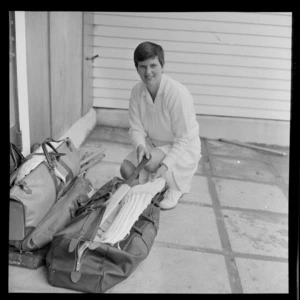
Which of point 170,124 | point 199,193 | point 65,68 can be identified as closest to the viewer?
point 170,124

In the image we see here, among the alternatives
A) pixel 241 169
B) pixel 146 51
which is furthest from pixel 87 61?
pixel 241 169

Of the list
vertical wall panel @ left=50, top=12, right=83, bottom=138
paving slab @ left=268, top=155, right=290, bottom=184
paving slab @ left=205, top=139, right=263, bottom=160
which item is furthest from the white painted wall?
paving slab @ left=268, top=155, right=290, bottom=184

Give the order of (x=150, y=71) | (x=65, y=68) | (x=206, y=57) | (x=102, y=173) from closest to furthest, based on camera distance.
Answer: (x=150, y=71) < (x=102, y=173) < (x=65, y=68) < (x=206, y=57)

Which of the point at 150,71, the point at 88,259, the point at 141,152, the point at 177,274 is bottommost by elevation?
the point at 177,274

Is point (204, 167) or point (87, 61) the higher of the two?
point (87, 61)

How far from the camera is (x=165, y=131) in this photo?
9.31ft

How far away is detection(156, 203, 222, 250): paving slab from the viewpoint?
2.33m

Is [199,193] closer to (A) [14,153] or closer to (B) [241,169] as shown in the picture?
(B) [241,169]

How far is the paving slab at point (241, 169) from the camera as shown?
361 cm

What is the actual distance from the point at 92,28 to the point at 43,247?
3.03 meters

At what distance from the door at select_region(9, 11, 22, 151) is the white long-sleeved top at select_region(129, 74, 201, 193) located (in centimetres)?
88

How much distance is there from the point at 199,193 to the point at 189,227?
25.5 inches

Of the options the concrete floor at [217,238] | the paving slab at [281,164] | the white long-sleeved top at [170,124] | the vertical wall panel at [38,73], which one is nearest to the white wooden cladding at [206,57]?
the paving slab at [281,164]

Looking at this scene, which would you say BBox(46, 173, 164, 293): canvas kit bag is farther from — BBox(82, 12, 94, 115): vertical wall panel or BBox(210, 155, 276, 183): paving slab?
BBox(82, 12, 94, 115): vertical wall panel
